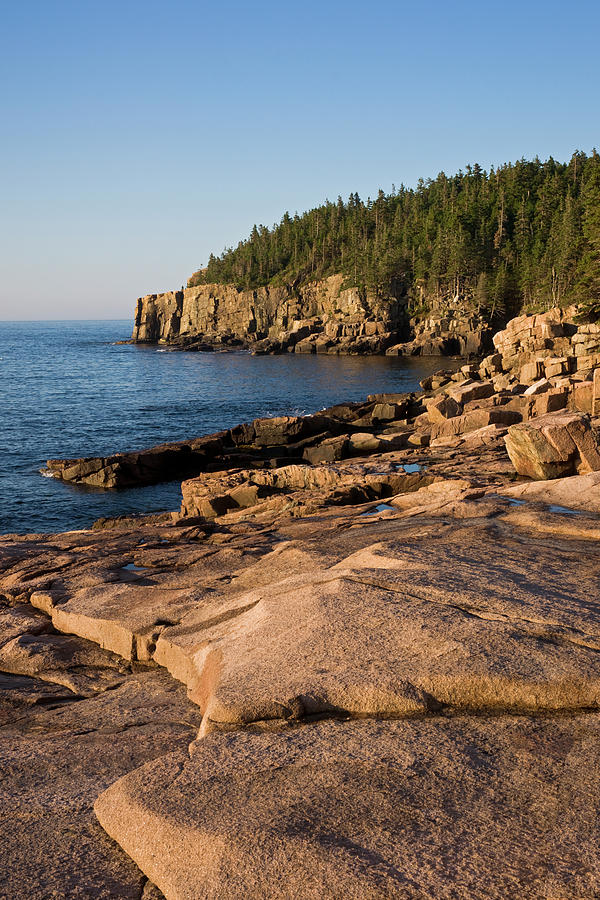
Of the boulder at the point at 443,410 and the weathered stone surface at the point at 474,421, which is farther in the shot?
the boulder at the point at 443,410

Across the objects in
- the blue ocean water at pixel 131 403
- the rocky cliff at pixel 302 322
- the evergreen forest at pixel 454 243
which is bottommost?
the blue ocean water at pixel 131 403

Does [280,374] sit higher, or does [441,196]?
[441,196]

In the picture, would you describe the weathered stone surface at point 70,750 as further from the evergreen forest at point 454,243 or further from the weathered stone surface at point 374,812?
the evergreen forest at point 454,243

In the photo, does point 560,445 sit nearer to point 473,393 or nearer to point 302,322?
point 473,393

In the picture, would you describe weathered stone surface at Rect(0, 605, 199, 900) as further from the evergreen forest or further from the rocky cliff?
the rocky cliff

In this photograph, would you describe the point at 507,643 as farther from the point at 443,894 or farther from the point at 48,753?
the point at 48,753

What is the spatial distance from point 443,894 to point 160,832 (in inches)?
96.0

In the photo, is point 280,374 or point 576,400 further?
point 280,374

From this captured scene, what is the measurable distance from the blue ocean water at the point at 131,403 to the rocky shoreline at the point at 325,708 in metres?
20.8

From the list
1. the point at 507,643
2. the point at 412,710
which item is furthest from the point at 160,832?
the point at 507,643

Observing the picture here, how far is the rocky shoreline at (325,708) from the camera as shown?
528 centimetres

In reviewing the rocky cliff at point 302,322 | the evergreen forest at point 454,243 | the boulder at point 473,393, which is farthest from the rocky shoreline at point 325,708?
the rocky cliff at point 302,322

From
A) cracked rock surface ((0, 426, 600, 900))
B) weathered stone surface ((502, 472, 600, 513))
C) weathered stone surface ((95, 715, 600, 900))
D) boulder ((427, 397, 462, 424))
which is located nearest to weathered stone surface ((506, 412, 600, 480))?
weathered stone surface ((502, 472, 600, 513))

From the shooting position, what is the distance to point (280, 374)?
96938 millimetres
